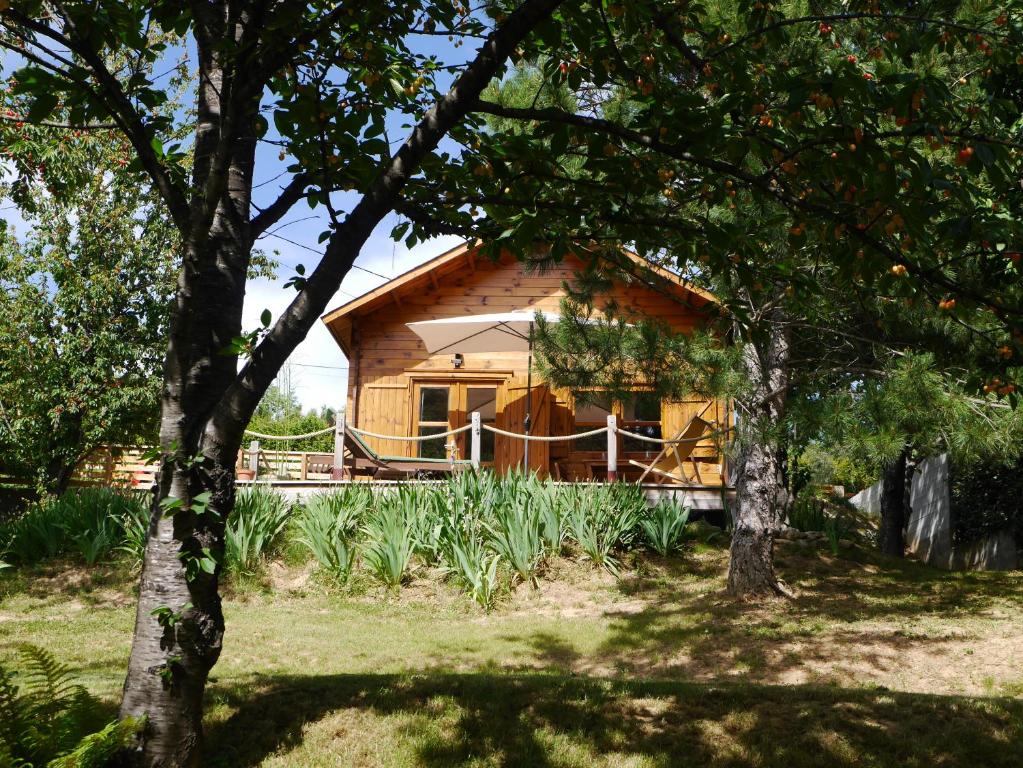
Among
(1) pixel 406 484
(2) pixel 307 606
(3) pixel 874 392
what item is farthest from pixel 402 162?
(1) pixel 406 484

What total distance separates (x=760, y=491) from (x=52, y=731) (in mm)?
7494

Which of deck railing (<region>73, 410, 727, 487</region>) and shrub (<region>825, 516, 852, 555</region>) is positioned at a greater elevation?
deck railing (<region>73, 410, 727, 487</region>)

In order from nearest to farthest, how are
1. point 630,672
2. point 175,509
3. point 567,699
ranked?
point 175,509 → point 567,699 → point 630,672

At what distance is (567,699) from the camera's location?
4828 mm

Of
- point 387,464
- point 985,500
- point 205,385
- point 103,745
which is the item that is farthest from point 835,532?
point 103,745

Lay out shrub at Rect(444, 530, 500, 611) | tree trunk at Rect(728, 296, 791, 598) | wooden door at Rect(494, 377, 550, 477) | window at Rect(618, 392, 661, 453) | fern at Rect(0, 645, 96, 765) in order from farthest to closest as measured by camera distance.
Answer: window at Rect(618, 392, 661, 453)
wooden door at Rect(494, 377, 550, 477)
tree trunk at Rect(728, 296, 791, 598)
shrub at Rect(444, 530, 500, 611)
fern at Rect(0, 645, 96, 765)

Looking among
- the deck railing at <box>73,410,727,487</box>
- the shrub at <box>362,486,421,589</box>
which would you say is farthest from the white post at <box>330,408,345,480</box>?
the shrub at <box>362,486,421,589</box>

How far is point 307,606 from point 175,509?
5933 mm

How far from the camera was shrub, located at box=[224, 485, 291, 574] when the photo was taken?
9.93 meters

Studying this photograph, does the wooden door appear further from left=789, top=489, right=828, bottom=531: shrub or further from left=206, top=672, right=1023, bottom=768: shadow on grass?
left=206, top=672, right=1023, bottom=768: shadow on grass

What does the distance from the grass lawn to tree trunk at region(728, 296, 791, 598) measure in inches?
13.2

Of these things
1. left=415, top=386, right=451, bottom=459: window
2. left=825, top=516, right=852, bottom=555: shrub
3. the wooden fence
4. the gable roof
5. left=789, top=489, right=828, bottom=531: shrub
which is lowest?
left=825, top=516, right=852, bottom=555: shrub

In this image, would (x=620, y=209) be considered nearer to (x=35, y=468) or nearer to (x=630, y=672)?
(x=630, y=672)

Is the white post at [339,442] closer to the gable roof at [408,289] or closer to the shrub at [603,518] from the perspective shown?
the gable roof at [408,289]
